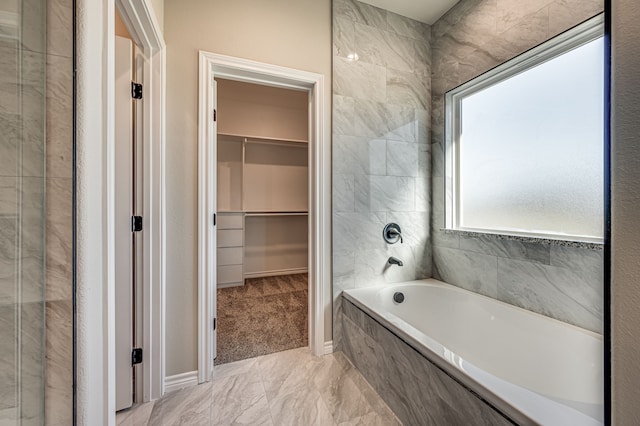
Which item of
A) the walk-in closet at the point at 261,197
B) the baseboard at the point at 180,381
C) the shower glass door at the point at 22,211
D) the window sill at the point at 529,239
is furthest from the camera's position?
the walk-in closet at the point at 261,197

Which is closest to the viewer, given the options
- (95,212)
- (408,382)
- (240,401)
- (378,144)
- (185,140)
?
(95,212)

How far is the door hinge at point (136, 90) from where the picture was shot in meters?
1.46

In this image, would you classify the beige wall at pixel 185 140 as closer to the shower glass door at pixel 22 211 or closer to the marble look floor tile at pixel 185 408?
the marble look floor tile at pixel 185 408

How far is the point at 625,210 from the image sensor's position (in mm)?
397

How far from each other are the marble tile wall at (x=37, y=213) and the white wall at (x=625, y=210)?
1.17 meters

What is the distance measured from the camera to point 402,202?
2.23m

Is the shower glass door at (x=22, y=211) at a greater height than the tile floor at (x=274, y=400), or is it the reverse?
the shower glass door at (x=22, y=211)

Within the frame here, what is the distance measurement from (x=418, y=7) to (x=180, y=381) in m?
3.21

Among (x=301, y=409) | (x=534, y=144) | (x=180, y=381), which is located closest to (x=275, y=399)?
(x=301, y=409)

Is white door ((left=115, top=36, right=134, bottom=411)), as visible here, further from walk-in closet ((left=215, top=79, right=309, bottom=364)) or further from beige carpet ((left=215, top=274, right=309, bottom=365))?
walk-in closet ((left=215, top=79, right=309, bottom=364))

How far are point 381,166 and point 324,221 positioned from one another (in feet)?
2.18

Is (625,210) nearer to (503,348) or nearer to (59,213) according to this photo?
(59,213)

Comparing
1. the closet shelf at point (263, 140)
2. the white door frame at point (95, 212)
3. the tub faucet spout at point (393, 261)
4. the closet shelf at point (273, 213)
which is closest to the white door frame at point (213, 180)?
the tub faucet spout at point (393, 261)

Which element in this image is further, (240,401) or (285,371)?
(285,371)
